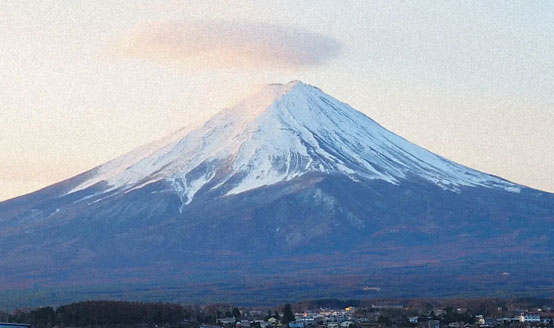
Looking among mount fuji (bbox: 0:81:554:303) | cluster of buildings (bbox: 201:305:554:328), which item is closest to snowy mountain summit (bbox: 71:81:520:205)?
mount fuji (bbox: 0:81:554:303)

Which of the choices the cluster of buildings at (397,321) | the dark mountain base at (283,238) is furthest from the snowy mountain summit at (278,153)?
the cluster of buildings at (397,321)

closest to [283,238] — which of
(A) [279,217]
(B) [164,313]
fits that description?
(A) [279,217]

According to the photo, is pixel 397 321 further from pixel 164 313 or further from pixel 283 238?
pixel 283 238

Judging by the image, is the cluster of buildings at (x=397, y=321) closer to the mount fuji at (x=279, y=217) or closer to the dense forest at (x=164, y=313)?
the dense forest at (x=164, y=313)

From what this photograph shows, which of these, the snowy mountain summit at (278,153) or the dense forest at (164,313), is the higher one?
the snowy mountain summit at (278,153)

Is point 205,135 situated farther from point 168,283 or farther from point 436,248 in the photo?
point 168,283

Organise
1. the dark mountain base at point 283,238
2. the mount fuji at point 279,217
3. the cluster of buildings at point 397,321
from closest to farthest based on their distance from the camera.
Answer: the cluster of buildings at point 397,321 → the dark mountain base at point 283,238 → the mount fuji at point 279,217
